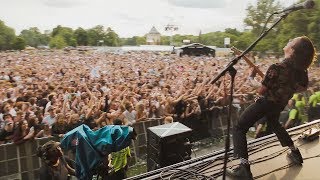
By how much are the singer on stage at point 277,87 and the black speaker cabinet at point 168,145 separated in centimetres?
102

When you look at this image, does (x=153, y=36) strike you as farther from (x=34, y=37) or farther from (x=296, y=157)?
(x=296, y=157)

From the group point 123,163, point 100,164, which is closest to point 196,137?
point 123,163

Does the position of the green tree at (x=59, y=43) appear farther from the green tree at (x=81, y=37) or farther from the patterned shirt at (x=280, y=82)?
the patterned shirt at (x=280, y=82)

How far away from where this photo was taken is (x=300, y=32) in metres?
37.3

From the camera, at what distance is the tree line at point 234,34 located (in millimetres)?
35822

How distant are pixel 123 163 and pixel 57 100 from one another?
14.2 ft

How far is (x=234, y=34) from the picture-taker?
272ft

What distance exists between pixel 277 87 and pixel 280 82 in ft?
0.16

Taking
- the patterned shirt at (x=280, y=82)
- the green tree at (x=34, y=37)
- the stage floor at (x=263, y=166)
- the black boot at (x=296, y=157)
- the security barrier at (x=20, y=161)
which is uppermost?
the green tree at (x=34, y=37)

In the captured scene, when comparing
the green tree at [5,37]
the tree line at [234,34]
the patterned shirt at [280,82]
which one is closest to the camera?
the patterned shirt at [280,82]

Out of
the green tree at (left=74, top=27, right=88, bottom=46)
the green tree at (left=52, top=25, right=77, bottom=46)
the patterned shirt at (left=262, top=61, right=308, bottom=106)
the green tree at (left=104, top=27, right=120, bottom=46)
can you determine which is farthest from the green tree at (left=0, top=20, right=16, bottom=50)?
the patterned shirt at (left=262, top=61, right=308, bottom=106)

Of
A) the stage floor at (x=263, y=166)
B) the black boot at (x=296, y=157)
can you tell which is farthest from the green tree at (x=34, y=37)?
the black boot at (x=296, y=157)

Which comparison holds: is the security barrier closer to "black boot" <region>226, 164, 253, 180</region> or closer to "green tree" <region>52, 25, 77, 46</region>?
"black boot" <region>226, 164, 253, 180</region>

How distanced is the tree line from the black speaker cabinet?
1341 mm
